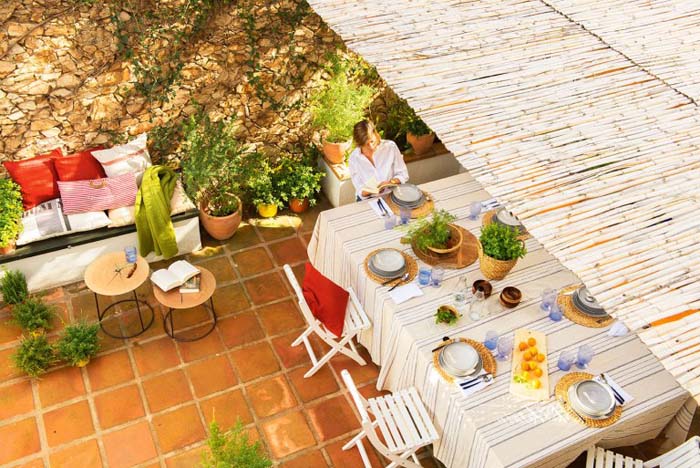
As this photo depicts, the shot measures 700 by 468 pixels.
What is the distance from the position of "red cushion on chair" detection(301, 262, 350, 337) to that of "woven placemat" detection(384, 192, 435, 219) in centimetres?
87

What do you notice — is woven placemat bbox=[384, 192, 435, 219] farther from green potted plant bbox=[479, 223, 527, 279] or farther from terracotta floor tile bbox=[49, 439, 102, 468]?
terracotta floor tile bbox=[49, 439, 102, 468]

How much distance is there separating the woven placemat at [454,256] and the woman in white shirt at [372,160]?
2.74 feet

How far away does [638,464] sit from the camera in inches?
154

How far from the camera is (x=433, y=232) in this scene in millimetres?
4652

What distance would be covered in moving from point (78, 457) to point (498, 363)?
9.32ft

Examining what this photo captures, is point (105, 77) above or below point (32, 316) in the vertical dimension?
above

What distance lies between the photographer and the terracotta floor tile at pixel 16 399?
4660mm

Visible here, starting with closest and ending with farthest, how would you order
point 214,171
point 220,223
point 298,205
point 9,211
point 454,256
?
point 454,256 → point 9,211 → point 214,171 → point 220,223 → point 298,205

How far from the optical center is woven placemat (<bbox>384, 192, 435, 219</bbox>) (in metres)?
5.06

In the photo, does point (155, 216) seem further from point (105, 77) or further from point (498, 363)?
point (498, 363)

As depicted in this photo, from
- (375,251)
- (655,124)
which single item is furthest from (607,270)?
(375,251)

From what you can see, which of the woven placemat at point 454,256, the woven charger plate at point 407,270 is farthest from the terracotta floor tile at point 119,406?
the woven placemat at point 454,256

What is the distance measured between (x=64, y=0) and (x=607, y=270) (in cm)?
439

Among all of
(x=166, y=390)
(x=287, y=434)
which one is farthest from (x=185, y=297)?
(x=287, y=434)
